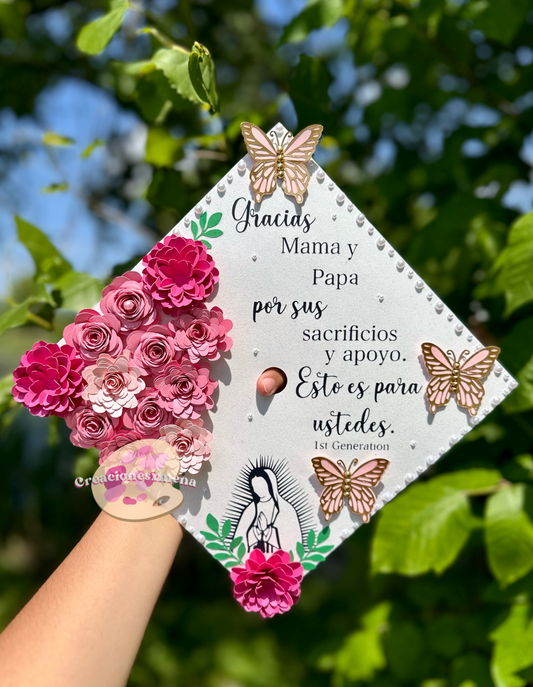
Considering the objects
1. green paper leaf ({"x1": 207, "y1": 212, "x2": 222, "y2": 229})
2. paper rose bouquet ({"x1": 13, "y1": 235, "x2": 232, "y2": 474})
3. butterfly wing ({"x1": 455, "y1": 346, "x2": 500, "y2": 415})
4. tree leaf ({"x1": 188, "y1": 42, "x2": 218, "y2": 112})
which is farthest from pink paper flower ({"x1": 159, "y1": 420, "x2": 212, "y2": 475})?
tree leaf ({"x1": 188, "y1": 42, "x2": 218, "y2": 112})

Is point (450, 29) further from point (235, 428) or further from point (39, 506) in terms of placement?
point (39, 506)

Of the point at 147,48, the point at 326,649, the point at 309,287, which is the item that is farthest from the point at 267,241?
the point at 147,48

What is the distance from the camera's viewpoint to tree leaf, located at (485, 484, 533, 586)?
39.8 inches

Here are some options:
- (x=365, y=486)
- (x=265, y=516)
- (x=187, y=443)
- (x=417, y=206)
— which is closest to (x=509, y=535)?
(x=365, y=486)

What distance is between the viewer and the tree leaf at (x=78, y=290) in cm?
108

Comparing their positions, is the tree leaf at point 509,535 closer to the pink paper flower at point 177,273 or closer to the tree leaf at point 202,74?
the pink paper flower at point 177,273

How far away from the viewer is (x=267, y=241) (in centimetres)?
90

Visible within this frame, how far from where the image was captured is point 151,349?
0.86 m

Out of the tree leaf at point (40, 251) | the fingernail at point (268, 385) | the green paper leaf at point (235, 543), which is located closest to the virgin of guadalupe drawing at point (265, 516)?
the green paper leaf at point (235, 543)

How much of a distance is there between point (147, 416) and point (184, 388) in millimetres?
70

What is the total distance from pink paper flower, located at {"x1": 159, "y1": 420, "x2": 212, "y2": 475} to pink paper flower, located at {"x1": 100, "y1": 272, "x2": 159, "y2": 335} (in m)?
0.17

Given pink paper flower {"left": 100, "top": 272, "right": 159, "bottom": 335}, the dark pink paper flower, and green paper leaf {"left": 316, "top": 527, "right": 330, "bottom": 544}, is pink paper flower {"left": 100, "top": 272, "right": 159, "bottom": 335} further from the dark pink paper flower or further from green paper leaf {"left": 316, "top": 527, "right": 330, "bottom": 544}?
green paper leaf {"left": 316, "top": 527, "right": 330, "bottom": 544}

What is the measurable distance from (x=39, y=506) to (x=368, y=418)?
126 inches

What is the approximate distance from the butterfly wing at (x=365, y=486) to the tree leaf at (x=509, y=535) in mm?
305
